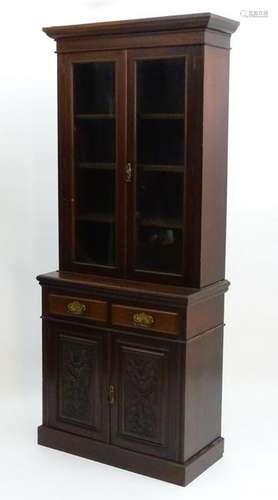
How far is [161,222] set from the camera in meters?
3.18

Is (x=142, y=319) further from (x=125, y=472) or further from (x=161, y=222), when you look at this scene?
(x=125, y=472)

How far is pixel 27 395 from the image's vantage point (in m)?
4.06

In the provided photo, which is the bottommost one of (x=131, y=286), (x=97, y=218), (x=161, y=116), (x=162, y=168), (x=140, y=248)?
(x=131, y=286)

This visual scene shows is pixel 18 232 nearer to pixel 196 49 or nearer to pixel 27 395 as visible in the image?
pixel 27 395

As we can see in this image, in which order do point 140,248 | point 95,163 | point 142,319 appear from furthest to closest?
point 95,163 < point 140,248 < point 142,319

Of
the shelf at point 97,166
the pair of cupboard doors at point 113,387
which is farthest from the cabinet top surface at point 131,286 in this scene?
the shelf at point 97,166

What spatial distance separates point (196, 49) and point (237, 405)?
1734 mm

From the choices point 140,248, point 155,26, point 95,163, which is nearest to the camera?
point 155,26

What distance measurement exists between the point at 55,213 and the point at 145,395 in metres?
1.23

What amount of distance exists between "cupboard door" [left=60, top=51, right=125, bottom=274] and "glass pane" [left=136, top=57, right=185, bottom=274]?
0.09 metres

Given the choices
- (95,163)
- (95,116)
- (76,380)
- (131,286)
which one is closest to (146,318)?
(131,286)

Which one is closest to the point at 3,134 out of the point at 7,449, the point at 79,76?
the point at 79,76

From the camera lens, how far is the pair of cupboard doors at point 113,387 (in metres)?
3.10

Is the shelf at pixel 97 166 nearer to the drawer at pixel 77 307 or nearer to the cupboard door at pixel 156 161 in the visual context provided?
the cupboard door at pixel 156 161
